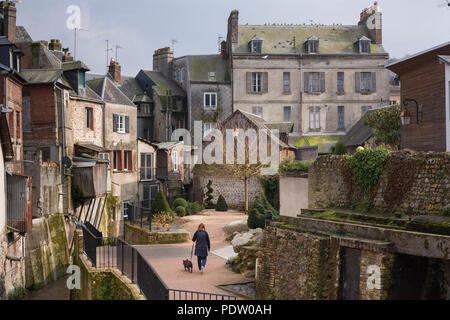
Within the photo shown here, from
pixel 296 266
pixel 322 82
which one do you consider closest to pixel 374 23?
pixel 322 82

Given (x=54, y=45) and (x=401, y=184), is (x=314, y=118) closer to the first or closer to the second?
(x=54, y=45)

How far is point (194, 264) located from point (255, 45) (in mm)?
28836

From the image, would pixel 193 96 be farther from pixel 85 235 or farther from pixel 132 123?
pixel 85 235

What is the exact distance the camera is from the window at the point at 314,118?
44969 millimetres

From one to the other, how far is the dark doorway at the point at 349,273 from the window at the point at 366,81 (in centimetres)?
3528

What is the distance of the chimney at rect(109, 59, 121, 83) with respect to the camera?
4384 cm

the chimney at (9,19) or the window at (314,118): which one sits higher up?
the chimney at (9,19)

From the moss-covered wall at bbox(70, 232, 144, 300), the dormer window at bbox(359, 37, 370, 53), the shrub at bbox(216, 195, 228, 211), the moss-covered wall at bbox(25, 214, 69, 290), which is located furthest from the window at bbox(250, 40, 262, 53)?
the moss-covered wall at bbox(70, 232, 144, 300)

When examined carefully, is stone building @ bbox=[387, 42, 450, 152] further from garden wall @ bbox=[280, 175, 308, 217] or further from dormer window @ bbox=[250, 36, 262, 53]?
dormer window @ bbox=[250, 36, 262, 53]

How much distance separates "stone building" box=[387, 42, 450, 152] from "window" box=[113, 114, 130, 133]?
19.8m

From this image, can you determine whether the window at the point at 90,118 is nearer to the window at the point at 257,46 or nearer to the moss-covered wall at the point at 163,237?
the moss-covered wall at the point at 163,237

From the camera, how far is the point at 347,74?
1767 inches

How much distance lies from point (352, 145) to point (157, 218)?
18138 mm

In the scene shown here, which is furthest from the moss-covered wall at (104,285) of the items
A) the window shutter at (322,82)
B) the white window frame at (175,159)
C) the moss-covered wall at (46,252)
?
the window shutter at (322,82)
